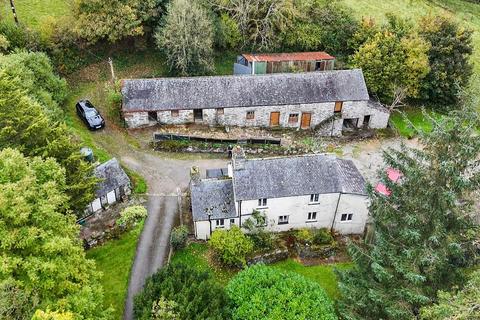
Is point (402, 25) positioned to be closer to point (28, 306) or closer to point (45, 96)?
point (45, 96)

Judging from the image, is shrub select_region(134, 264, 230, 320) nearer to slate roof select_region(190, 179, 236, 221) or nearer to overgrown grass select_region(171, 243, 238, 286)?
overgrown grass select_region(171, 243, 238, 286)

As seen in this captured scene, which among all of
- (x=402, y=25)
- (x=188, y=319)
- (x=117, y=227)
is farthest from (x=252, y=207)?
(x=402, y=25)

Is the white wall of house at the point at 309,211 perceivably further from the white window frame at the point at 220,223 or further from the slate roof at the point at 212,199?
the slate roof at the point at 212,199

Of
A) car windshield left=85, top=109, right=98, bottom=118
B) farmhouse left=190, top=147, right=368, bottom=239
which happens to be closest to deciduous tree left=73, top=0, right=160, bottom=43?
car windshield left=85, top=109, right=98, bottom=118

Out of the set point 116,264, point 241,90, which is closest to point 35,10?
point 241,90

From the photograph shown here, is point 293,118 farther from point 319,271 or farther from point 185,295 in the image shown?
point 185,295

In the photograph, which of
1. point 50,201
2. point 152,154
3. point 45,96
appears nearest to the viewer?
point 50,201

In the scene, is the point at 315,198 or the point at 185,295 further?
the point at 315,198
